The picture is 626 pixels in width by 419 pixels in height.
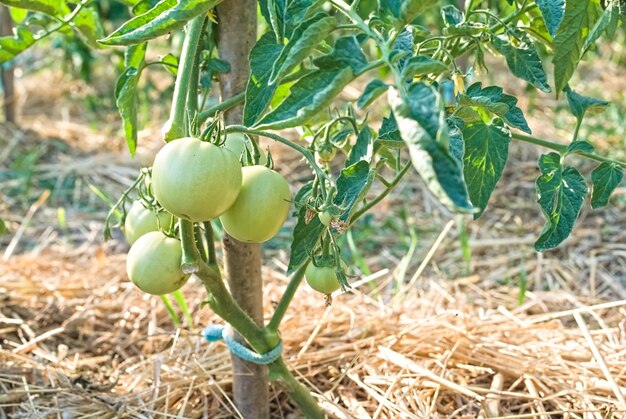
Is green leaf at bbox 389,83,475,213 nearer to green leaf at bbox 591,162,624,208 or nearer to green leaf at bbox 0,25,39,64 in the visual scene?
green leaf at bbox 591,162,624,208

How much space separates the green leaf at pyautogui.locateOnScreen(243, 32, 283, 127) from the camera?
69 centimetres

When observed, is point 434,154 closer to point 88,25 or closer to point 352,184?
point 352,184

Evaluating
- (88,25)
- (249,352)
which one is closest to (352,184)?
(249,352)

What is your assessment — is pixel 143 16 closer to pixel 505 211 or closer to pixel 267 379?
pixel 267 379

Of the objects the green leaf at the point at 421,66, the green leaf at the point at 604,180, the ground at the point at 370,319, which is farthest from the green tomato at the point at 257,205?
the ground at the point at 370,319

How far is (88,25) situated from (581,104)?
0.67 metres

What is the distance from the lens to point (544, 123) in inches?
136

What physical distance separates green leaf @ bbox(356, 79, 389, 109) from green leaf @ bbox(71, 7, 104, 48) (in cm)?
54

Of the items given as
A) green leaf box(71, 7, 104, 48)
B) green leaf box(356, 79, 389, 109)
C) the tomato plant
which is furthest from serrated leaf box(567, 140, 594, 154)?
green leaf box(71, 7, 104, 48)

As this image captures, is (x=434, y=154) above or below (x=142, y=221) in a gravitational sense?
above

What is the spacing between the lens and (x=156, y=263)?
2.78 feet

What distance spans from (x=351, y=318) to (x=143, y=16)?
3.05ft

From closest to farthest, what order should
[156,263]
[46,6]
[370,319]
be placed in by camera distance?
[156,263]
[46,6]
[370,319]

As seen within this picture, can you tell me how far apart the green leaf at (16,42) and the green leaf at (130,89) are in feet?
0.49
